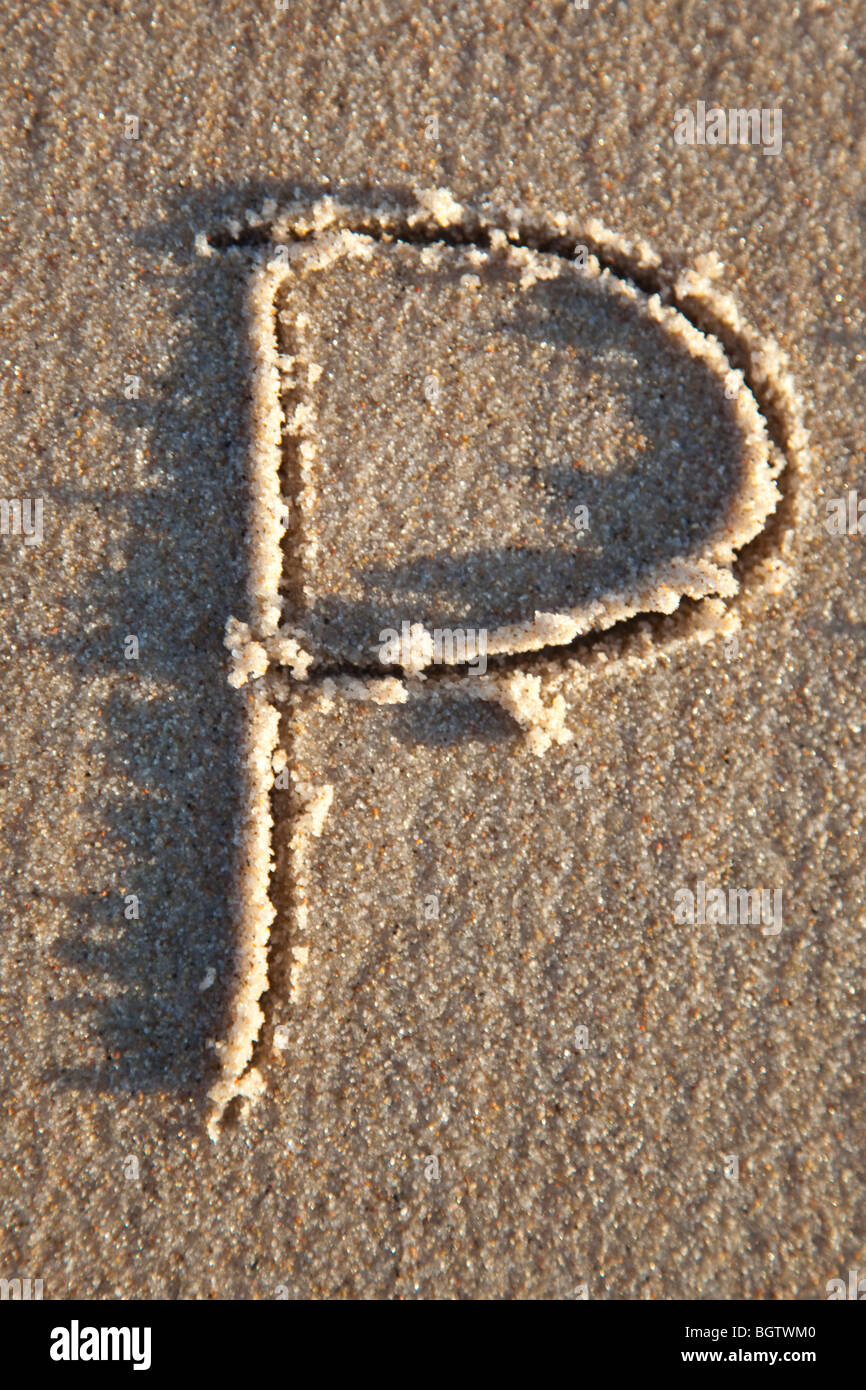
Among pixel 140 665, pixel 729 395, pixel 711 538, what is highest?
pixel 729 395

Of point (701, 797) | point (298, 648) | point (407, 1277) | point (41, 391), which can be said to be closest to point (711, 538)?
point (701, 797)

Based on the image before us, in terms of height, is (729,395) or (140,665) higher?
(729,395)

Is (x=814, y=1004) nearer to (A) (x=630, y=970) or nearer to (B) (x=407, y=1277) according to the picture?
(A) (x=630, y=970)

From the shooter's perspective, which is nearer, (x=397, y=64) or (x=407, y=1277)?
(x=407, y=1277)

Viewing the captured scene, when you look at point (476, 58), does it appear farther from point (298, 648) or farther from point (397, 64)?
point (298, 648)

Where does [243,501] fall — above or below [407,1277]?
above
